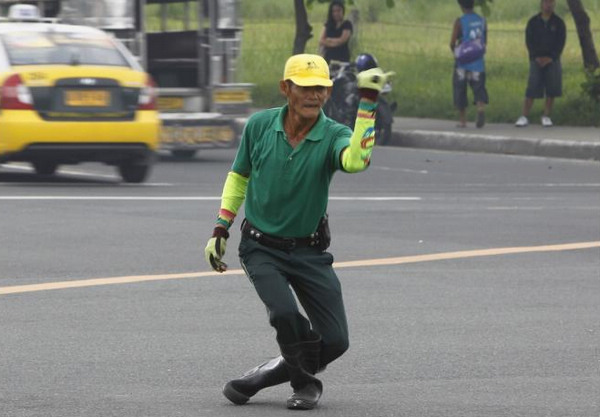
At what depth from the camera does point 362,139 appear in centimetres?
672

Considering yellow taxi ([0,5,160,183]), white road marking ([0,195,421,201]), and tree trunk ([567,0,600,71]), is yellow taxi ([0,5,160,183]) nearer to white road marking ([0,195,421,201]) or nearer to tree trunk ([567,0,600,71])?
white road marking ([0,195,421,201])

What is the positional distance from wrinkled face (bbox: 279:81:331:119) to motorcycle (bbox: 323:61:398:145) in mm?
17118

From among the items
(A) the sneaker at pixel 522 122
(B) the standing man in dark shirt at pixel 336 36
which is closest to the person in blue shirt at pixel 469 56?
(A) the sneaker at pixel 522 122

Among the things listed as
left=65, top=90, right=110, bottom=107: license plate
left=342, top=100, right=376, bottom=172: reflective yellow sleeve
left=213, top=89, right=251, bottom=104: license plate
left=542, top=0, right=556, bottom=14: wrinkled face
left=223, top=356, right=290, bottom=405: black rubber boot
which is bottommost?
left=213, top=89, right=251, bottom=104: license plate

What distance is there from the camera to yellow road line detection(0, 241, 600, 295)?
10719mm

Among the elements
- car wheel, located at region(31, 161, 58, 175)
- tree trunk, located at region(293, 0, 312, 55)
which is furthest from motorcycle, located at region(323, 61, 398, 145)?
car wheel, located at region(31, 161, 58, 175)

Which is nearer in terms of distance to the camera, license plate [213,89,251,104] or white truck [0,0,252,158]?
white truck [0,0,252,158]

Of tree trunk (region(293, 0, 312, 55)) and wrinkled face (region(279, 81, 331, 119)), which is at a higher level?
wrinkled face (region(279, 81, 331, 119))

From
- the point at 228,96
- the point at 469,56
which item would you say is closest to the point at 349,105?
the point at 469,56

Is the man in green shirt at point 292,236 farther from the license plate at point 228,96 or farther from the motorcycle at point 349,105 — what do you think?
the motorcycle at point 349,105

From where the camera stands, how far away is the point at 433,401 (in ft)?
24.2

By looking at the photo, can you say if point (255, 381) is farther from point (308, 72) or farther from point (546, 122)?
point (546, 122)

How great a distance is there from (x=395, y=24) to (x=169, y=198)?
28.5 m

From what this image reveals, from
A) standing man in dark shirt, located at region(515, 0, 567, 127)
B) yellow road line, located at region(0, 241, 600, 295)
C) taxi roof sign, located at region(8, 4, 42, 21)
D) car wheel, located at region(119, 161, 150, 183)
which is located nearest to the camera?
yellow road line, located at region(0, 241, 600, 295)
